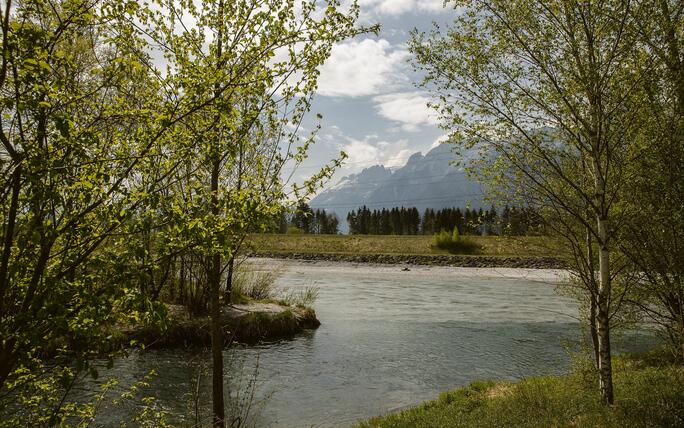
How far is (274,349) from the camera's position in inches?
658

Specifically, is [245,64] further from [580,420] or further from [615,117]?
[580,420]

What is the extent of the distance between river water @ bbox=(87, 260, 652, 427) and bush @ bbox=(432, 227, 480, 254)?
3220 centimetres

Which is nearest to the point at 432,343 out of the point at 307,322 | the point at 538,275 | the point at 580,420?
the point at 307,322

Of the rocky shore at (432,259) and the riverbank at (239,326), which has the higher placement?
the rocky shore at (432,259)

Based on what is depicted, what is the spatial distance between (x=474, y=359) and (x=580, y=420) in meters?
8.21

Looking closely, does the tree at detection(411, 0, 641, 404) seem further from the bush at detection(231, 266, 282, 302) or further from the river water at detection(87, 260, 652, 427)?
the bush at detection(231, 266, 282, 302)

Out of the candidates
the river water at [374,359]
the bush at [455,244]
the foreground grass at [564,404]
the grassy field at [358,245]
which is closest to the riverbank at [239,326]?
the river water at [374,359]

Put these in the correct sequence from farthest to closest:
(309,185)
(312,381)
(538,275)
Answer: (538,275)
(312,381)
(309,185)

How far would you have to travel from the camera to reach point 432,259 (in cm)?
5638

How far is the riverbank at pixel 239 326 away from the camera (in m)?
16.2

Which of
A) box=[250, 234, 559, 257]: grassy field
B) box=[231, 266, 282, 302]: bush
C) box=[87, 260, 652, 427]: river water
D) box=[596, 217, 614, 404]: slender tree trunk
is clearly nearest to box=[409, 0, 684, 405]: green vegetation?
box=[596, 217, 614, 404]: slender tree trunk

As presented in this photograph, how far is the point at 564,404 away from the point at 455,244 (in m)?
55.1

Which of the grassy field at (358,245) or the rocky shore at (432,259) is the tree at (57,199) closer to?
the rocky shore at (432,259)

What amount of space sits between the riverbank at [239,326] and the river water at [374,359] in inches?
28.0
